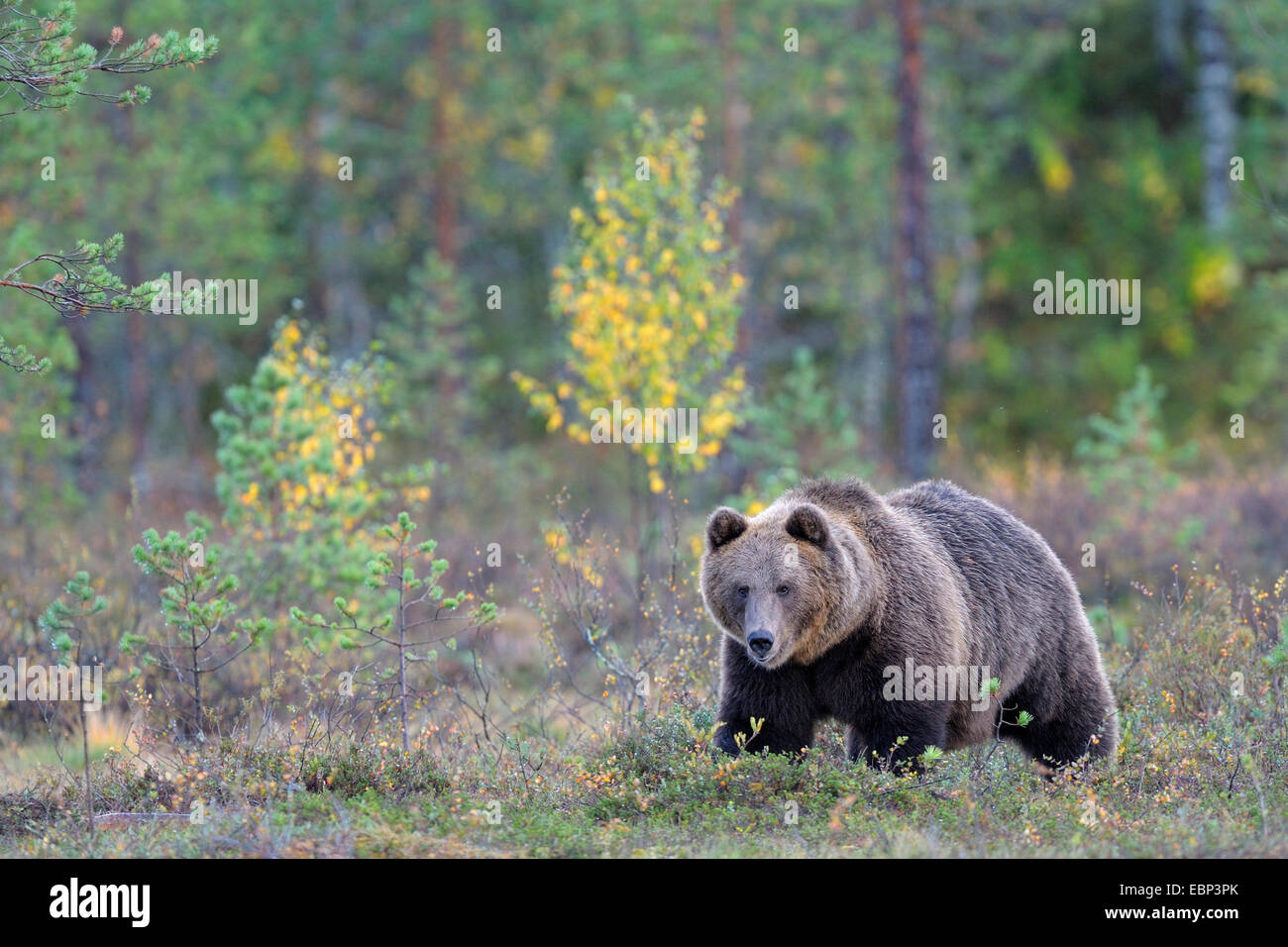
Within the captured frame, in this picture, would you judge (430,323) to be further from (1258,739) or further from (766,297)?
(1258,739)

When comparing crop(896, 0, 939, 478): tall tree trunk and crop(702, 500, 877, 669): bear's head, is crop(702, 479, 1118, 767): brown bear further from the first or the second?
crop(896, 0, 939, 478): tall tree trunk

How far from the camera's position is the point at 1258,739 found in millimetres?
7695

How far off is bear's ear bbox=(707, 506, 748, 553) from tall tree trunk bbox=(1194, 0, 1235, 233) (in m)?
20.3

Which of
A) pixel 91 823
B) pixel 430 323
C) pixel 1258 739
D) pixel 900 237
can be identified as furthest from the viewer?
pixel 430 323

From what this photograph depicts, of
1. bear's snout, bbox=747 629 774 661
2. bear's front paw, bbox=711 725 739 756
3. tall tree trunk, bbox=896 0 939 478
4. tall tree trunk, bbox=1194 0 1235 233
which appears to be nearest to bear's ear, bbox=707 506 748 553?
bear's snout, bbox=747 629 774 661

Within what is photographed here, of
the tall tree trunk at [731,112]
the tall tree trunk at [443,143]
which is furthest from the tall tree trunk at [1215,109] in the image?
the tall tree trunk at [443,143]

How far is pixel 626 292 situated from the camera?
12.4 metres

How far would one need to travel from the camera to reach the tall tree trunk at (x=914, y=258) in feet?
58.5

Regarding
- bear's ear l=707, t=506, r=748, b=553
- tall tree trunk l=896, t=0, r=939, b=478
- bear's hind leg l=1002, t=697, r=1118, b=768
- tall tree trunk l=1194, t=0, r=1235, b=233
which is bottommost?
bear's hind leg l=1002, t=697, r=1118, b=768

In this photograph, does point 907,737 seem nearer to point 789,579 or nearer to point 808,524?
point 789,579

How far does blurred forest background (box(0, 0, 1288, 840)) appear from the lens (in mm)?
12102

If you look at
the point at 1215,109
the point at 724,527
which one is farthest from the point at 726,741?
the point at 1215,109
